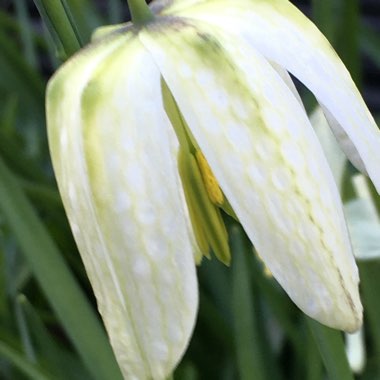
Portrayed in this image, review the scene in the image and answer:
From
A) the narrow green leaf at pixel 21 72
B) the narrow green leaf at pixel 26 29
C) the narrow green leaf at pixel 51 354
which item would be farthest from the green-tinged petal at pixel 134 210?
the narrow green leaf at pixel 26 29

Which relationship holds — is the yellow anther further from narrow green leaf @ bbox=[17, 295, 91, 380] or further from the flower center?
narrow green leaf @ bbox=[17, 295, 91, 380]

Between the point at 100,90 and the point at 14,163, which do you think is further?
the point at 14,163

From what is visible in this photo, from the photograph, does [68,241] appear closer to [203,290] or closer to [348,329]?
[203,290]

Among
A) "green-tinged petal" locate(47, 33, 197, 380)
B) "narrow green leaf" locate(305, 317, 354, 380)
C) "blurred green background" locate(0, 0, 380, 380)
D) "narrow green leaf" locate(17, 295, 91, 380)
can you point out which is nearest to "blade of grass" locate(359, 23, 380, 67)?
"blurred green background" locate(0, 0, 380, 380)

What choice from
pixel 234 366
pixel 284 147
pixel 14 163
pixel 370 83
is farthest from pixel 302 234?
pixel 370 83

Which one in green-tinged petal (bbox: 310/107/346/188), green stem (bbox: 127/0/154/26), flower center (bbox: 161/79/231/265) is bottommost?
green-tinged petal (bbox: 310/107/346/188)

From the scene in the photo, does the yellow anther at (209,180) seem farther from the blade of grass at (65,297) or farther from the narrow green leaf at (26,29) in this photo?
the narrow green leaf at (26,29)
